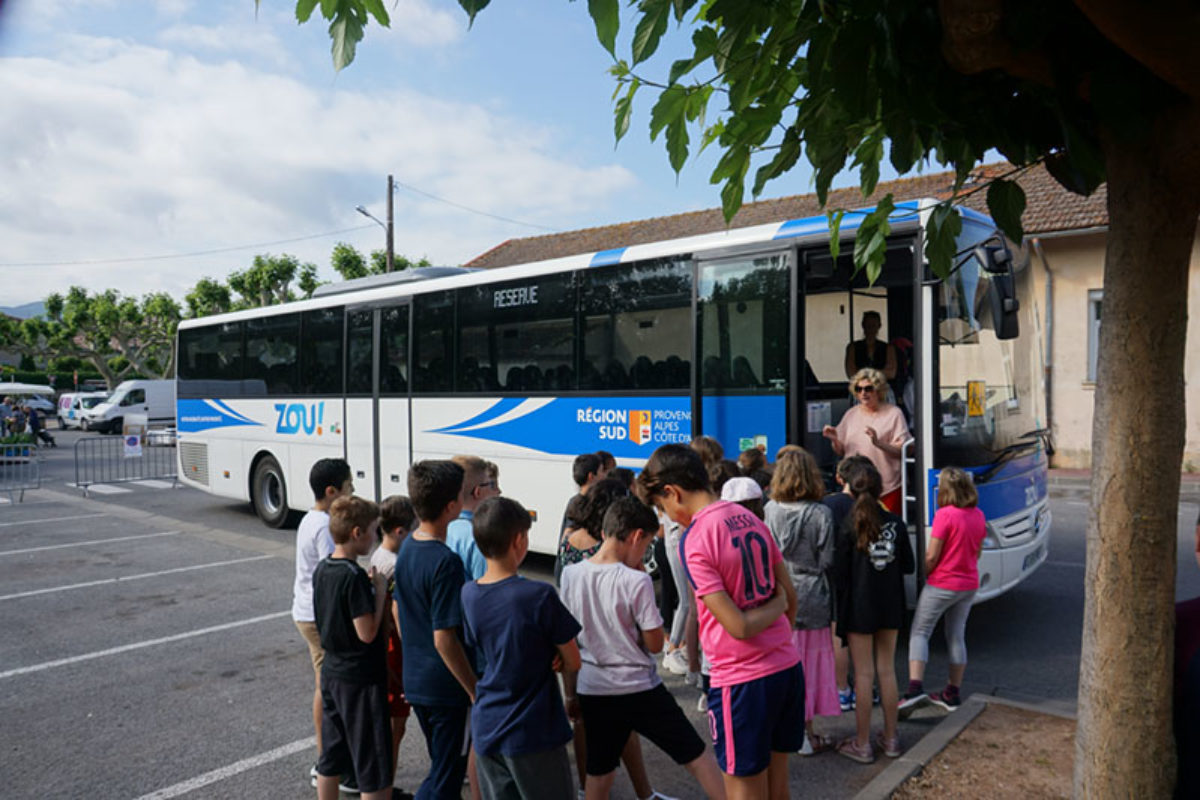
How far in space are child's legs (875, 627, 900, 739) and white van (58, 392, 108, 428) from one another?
148ft

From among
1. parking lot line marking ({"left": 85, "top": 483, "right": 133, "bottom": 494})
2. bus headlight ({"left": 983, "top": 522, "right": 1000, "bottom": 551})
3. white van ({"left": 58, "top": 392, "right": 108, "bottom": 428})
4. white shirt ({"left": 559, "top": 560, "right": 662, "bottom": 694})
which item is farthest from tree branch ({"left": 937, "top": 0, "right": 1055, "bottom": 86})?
white van ({"left": 58, "top": 392, "right": 108, "bottom": 428})

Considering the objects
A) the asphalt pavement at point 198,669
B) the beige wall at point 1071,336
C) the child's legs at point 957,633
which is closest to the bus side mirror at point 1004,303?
the child's legs at point 957,633

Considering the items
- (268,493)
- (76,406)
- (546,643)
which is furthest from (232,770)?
(76,406)

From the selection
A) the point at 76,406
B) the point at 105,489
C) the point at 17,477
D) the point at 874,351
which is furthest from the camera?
Answer: the point at 76,406

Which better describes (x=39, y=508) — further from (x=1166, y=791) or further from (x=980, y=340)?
(x=1166, y=791)

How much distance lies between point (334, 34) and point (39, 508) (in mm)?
16768

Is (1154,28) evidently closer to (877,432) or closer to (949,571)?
(949,571)

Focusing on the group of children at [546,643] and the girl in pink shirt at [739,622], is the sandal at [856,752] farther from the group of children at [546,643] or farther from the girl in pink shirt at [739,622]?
the girl in pink shirt at [739,622]

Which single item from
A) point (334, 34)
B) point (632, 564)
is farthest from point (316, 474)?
point (334, 34)

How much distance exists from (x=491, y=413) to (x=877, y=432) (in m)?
4.38

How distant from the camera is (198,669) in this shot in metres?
6.27

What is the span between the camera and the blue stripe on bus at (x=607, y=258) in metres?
8.25

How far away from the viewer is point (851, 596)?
459 centimetres

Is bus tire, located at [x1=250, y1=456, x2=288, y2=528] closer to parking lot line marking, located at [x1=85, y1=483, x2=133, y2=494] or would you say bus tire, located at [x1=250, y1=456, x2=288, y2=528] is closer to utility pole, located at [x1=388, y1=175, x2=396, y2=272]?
parking lot line marking, located at [x1=85, y1=483, x2=133, y2=494]
